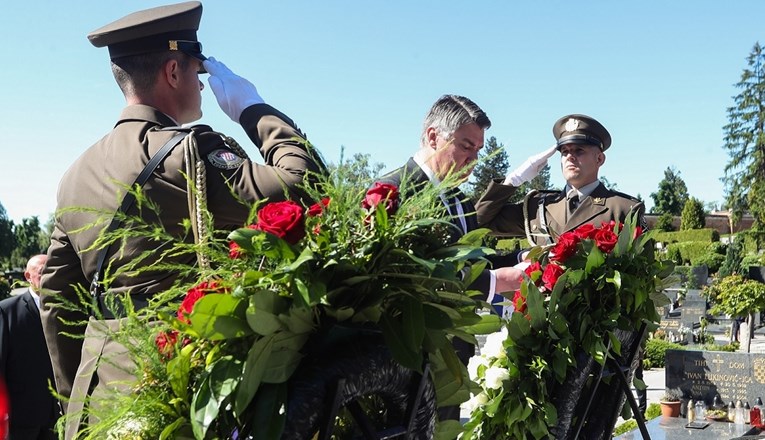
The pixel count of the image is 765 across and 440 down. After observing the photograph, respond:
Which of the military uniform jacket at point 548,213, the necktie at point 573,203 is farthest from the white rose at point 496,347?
the necktie at point 573,203

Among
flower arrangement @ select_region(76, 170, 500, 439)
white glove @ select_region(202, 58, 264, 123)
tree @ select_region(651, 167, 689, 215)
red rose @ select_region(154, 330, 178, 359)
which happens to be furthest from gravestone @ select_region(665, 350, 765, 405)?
tree @ select_region(651, 167, 689, 215)

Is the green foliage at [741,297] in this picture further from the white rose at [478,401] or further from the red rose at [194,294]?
the red rose at [194,294]

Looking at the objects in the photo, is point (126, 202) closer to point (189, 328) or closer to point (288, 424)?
point (189, 328)

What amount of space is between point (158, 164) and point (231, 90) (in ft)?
1.33

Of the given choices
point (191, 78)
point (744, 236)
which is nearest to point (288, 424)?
point (191, 78)

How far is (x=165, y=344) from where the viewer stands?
5.23 feet

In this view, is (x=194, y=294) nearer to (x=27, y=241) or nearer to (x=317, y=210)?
(x=317, y=210)

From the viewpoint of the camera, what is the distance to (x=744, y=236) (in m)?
46.2

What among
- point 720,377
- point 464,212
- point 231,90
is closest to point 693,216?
point 720,377

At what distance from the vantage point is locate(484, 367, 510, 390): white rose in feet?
9.38

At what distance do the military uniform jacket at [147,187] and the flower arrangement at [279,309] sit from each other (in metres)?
0.40

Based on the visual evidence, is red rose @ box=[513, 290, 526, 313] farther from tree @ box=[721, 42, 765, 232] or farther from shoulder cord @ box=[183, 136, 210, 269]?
tree @ box=[721, 42, 765, 232]

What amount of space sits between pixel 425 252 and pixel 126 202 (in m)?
0.89

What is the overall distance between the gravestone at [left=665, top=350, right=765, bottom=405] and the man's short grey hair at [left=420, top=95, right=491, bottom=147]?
584 cm
